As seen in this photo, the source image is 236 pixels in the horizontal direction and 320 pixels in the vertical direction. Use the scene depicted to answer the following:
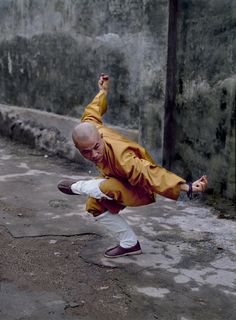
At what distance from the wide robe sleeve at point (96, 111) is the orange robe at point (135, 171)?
254 millimetres

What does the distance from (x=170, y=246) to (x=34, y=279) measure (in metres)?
1.08

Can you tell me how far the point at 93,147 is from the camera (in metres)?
3.38

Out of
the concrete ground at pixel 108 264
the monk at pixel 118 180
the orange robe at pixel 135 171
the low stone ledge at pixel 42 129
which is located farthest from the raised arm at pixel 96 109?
the low stone ledge at pixel 42 129

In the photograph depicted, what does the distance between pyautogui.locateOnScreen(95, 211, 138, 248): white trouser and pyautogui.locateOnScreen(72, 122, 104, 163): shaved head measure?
54 centimetres

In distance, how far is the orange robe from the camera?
131 inches

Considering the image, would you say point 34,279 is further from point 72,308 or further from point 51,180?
point 51,180

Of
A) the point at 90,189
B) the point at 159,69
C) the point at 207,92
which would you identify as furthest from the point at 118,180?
the point at 159,69

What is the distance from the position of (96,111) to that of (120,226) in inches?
32.4

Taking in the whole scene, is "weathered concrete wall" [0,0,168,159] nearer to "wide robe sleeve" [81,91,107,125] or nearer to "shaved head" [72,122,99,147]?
"wide robe sleeve" [81,91,107,125]

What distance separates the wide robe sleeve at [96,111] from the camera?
3.90 m

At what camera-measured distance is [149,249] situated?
4012 millimetres

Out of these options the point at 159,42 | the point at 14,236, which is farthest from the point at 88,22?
the point at 14,236

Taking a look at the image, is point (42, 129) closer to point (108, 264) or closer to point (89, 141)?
point (108, 264)

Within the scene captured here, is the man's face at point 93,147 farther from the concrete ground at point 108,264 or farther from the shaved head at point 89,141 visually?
→ the concrete ground at point 108,264
